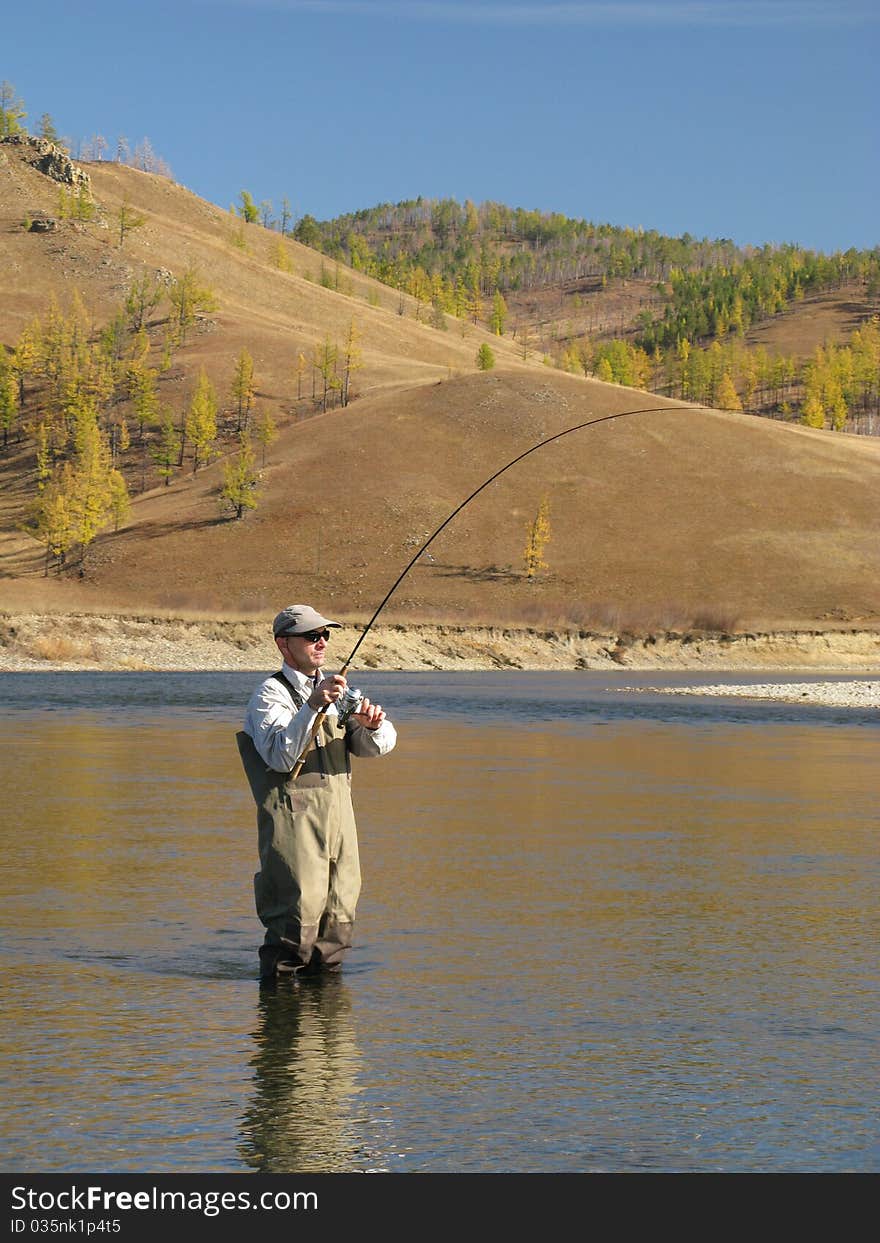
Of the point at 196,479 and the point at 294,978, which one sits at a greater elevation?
the point at 196,479

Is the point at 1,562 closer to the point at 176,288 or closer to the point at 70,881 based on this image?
the point at 176,288

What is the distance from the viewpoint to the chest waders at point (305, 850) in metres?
9.94

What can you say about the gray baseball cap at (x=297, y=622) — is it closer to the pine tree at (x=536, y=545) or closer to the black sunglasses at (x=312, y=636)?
the black sunglasses at (x=312, y=636)

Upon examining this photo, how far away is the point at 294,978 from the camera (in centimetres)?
1054

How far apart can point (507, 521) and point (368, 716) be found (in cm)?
12701

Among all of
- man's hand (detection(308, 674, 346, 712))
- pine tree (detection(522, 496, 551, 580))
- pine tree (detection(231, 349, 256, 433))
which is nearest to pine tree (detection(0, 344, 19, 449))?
pine tree (detection(231, 349, 256, 433))

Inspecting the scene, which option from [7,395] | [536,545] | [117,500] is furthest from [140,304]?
[536,545]

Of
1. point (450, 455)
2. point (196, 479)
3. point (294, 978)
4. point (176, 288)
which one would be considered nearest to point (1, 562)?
point (196, 479)

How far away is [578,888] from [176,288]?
18494 centimetres

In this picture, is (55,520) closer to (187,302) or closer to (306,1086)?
(187,302)

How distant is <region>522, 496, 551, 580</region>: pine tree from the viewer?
127 metres
